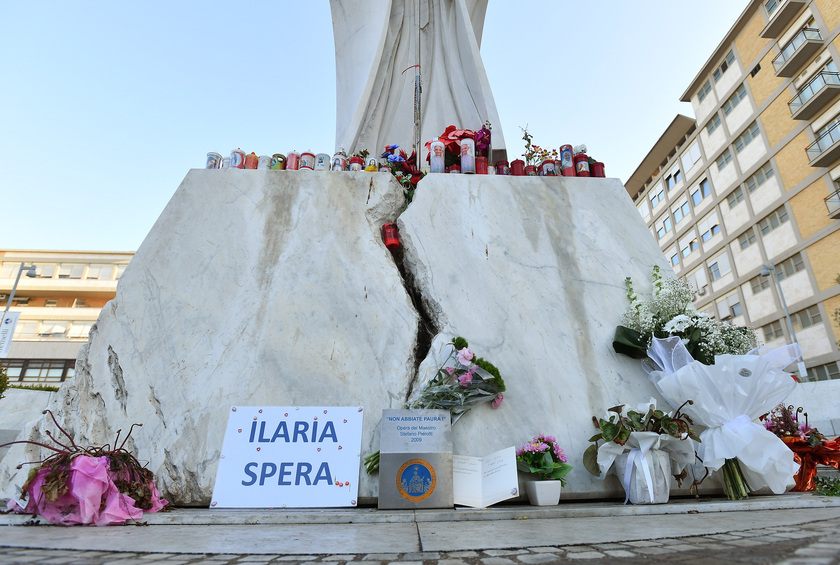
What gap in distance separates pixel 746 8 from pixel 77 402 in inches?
1095

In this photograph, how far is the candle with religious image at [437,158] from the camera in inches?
165

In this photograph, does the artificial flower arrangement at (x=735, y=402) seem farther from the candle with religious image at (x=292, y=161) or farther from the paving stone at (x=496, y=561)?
the candle with religious image at (x=292, y=161)

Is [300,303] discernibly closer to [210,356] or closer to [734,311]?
[210,356]

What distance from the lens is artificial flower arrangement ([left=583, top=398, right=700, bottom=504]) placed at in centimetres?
239

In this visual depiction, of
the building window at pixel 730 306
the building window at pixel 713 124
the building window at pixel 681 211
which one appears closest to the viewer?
the building window at pixel 730 306

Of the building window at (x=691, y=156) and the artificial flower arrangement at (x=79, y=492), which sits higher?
the building window at (x=691, y=156)

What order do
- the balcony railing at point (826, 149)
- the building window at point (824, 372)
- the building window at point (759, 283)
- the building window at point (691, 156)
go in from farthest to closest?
the building window at point (691, 156)
the building window at point (759, 283)
the balcony railing at point (826, 149)
the building window at point (824, 372)

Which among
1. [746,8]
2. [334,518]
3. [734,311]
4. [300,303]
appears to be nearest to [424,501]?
[334,518]

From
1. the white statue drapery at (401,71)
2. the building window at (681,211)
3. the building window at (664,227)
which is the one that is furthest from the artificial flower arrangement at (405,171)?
the building window at (664,227)

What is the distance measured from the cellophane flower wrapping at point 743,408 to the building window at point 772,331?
20297 millimetres

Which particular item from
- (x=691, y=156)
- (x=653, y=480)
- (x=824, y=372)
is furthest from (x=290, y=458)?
(x=691, y=156)

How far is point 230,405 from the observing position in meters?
2.94

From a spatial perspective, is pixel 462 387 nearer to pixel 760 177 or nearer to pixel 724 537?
pixel 724 537

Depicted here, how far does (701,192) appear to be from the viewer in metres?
24.2
